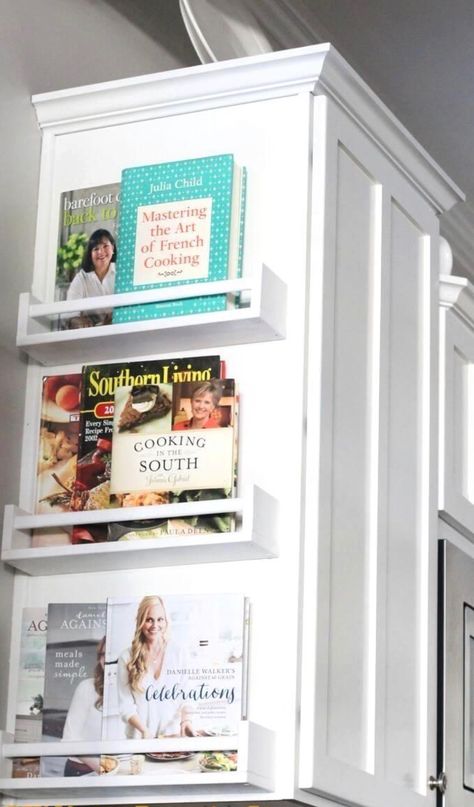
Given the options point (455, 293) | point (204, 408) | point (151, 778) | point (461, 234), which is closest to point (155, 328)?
point (204, 408)

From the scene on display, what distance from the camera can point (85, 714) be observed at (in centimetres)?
185

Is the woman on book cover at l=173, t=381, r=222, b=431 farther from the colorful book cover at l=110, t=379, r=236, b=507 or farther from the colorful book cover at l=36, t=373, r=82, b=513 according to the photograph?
the colorful book cover at l=36, t=373, r=82, b=513

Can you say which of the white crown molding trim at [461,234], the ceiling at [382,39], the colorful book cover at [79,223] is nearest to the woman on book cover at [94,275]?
the colorful book cover at [79,223]

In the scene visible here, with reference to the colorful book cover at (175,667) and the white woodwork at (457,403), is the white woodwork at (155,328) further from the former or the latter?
the white woodwork at (457,403)

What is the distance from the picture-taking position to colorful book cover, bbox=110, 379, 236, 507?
1.86 meters

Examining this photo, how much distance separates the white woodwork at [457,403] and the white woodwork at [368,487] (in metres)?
0.12

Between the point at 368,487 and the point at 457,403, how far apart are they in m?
0.56

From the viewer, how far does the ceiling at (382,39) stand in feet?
7.80

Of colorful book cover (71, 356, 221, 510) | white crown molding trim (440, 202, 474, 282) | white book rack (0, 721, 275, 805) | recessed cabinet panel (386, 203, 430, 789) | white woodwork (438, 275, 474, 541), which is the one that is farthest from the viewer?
white crown molding trim (440, 202, 474, 282)

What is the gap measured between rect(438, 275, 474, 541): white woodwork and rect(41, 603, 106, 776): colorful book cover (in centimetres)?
69

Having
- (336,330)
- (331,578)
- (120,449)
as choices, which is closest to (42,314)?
(120,449)

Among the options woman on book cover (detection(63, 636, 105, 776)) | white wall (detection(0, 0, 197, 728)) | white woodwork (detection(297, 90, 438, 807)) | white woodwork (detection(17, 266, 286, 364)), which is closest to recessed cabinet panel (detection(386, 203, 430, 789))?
white woodwork (detection(297, 90, 438, 807))

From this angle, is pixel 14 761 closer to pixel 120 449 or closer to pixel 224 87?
pixel 120 449

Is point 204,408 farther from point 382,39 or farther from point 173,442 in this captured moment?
point 382,39
